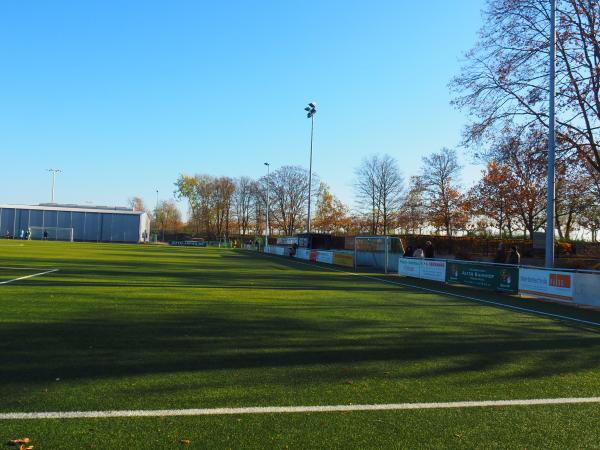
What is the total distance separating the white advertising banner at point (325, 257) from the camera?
3791 centimetres

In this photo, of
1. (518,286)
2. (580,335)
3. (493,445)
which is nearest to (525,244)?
(518,286)

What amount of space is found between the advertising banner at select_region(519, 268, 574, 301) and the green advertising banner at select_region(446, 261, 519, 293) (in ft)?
1.25

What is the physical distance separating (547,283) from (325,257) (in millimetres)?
23793

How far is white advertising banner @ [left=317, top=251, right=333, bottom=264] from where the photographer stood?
124ft

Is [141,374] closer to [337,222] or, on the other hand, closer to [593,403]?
[593,403]

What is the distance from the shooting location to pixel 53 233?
92.2 meters

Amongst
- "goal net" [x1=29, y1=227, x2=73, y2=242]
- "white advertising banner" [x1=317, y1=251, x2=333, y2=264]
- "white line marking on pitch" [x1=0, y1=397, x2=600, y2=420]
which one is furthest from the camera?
"goal net" [x1=29, y1=227, x2=73, y2=242]

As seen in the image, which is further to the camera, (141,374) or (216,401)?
(141,374)

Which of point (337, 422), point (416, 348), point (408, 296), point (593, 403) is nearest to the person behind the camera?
point (337, 422)

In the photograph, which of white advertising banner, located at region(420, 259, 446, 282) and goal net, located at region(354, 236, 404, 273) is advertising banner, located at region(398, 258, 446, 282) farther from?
goal net, located at region(354, 236, 404, 273)

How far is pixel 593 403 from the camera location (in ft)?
17.7

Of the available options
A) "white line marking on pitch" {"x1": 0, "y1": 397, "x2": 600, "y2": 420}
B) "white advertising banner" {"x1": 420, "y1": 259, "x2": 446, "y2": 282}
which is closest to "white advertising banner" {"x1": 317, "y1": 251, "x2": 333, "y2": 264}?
"white advertising banner" {"x1": 420, "y1": 259, "x2": 446, "y2": 282}

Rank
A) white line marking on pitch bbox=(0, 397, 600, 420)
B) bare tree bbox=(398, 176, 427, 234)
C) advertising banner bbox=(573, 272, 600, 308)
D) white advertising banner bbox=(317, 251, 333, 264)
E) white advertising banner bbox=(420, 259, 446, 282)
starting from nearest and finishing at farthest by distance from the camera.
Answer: white line marking on pitch bbox=(0, 397, 600, 420) → advertising banner bbox=(573, 272, 600, 308) → white advertising banner bbox=(420, 259, 446, 282) → white advertising banner bbox=(317, 251, 333, 264) → bare tree bbox=(398, 176, 427, 234)

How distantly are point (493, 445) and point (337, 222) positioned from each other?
87.6 m
